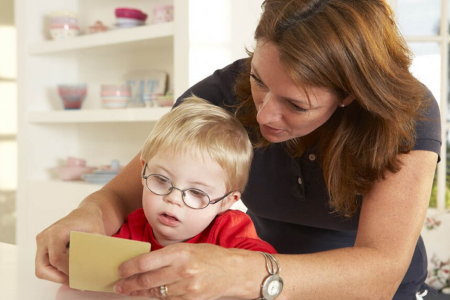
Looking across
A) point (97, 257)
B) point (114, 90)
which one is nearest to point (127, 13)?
point (114, 90)

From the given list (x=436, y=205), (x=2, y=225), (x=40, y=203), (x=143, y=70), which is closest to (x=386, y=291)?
(x=436, y=205)

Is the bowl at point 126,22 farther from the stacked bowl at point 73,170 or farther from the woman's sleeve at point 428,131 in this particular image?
the woman's sleeve at point 428,131

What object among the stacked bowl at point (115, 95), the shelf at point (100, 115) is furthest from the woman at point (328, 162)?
the stacked bowl at point (115, 95)

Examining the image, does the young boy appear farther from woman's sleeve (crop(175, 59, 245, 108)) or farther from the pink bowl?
the pink bowl

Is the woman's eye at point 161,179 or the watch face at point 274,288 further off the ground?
the woman's eye at point 161,179

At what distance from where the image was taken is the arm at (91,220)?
1126 mm

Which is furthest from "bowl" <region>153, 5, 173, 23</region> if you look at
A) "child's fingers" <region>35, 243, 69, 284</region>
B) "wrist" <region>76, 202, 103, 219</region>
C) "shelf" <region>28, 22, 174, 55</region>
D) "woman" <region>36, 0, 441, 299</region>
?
"child's fingers" <region>35, 243, 69, 284</region>

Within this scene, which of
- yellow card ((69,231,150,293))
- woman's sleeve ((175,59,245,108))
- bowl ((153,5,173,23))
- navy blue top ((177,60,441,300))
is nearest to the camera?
yellow card ((69,231,150,293))

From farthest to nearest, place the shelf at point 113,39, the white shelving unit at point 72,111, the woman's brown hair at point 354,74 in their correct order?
1. the white shelving unit at point 72,111
2. the shelf at point 113,39
3. the woman's brown hair at point 354,74

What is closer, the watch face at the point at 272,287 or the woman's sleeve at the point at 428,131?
the watch face at the point at 272,287

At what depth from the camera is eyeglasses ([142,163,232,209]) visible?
1.29m

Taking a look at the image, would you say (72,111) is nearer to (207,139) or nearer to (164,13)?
(164,13)

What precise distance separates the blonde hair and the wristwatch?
320 mm

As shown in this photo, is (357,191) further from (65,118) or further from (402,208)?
(65,118)
